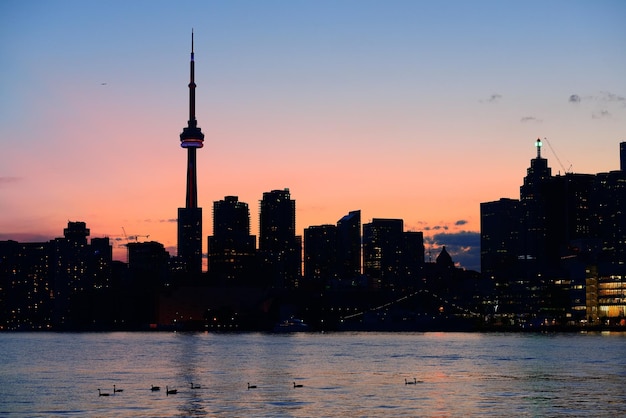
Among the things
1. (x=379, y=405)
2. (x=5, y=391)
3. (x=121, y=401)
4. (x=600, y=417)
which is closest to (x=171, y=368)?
(x=5, y=391)

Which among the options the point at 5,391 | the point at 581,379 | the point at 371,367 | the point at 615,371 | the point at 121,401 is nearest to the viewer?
the point at 121,401

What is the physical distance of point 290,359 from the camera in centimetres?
17600

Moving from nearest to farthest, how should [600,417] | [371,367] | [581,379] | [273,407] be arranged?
[600,417] < [273,407] < [581,379] < [371,367]

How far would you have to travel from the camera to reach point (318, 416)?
82438 mm

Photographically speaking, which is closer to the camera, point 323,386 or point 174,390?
point 174,390

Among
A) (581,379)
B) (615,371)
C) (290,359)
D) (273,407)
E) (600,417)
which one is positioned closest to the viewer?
(600,417)

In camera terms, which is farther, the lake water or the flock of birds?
the flock of birds

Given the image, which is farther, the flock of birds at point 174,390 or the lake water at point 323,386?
the flock of birds at point 174,390

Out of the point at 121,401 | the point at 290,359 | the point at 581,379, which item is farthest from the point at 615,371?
the point at 121,401

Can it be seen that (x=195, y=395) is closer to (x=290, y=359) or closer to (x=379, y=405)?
(x=379, y=405)

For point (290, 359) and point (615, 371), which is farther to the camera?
point (290, 359)

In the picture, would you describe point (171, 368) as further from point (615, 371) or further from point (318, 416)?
point (318, 416)

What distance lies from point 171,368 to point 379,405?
66606mm

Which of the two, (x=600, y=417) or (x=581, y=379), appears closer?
(x=600, y=417)
